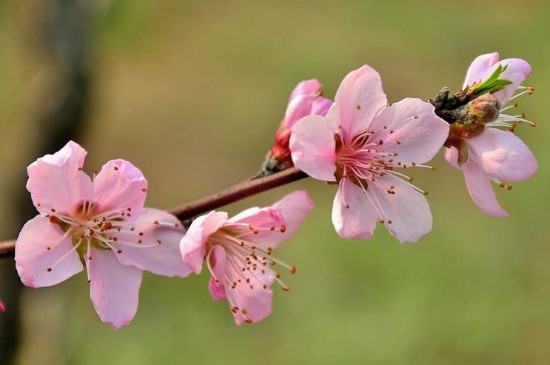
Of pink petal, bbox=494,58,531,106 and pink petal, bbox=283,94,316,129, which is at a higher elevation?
pink petal, bbox=494,58,531,106

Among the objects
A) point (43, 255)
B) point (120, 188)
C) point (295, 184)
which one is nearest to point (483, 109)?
point (120, 188)

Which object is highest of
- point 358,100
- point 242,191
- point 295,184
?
point 358,100

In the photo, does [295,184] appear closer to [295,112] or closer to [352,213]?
[295,112]

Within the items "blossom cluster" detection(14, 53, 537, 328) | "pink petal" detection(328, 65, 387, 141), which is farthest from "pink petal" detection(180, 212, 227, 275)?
"pink petal" detection(328, 65, 387, 141)

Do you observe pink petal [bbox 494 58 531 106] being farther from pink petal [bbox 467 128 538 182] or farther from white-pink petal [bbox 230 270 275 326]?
white-pink petal [bbox 230 270 275 326]

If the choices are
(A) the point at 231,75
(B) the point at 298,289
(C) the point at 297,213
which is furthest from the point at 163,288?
(C) the point at 297,213

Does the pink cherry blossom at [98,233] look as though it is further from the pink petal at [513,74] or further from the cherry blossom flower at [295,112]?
the pink petal at [513,74]

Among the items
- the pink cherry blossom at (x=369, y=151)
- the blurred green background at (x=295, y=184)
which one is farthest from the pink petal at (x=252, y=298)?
the blurred green background at (x=295, y=184)
